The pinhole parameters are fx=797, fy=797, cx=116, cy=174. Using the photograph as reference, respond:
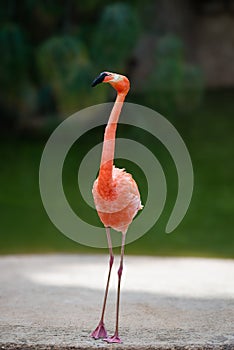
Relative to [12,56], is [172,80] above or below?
below

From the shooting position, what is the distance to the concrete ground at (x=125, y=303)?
2336 mm

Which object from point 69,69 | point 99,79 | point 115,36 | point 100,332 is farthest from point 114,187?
point 115,36

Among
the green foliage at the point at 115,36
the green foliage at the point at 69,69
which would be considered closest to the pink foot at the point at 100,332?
the green foliage at the point at 69,69

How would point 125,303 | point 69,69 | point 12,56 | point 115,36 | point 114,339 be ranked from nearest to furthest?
point 114,339 → point 125,303 → point 69,69 → point 115,36 → point 12,56

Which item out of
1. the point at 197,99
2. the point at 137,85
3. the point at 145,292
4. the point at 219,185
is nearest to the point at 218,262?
the point at 145,292

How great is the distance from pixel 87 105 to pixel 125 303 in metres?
3.83

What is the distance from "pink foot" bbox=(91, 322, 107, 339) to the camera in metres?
2.34

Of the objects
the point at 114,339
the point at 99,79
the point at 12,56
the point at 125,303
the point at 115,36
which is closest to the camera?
the point at 99,79

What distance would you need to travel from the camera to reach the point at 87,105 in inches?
255

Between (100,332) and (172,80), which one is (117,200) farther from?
(172,80)

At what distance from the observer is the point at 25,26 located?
305 inches

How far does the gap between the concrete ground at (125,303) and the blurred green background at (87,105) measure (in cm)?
94

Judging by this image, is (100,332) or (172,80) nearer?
(100,332)

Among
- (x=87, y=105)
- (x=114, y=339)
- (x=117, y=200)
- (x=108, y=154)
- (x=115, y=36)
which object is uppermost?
(x=115, y=36)
